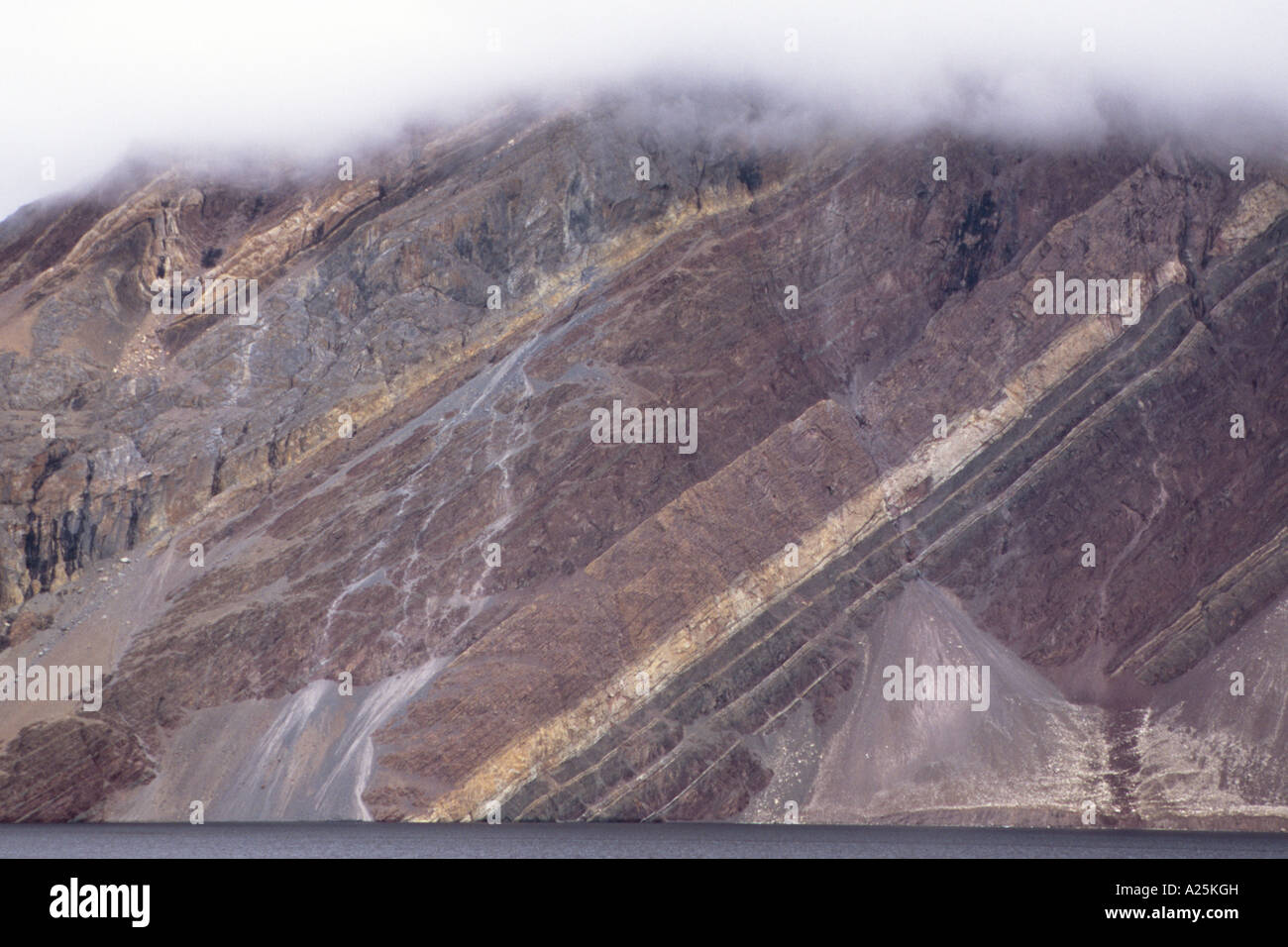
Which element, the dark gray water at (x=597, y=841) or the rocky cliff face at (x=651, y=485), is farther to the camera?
the rocky cliff face at (x=651, y=485)

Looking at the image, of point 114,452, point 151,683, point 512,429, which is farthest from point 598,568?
point 114,452

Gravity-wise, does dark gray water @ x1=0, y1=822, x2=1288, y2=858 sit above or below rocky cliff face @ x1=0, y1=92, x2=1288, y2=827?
below

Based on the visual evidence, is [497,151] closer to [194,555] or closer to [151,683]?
[194,555]

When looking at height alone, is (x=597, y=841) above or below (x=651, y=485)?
below

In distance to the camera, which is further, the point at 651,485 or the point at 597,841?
the point at 651,485

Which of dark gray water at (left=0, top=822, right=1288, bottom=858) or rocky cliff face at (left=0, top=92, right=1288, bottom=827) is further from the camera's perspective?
rocky cliff face at (left=0, top=92, right=1288, bottom=827)
